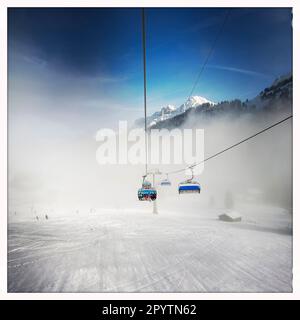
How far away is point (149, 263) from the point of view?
9.05 metres

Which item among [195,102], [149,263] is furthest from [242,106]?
[149,263]

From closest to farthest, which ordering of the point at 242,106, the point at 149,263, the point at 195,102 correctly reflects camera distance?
1. the point at 149,263
2. the point at 242,106
3. the point at 195,102

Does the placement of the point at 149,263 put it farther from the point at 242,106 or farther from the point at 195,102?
the point at 195,102

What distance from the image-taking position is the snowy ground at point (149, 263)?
7238mm

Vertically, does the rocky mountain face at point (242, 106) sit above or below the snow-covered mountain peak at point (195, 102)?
below

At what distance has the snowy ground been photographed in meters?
7.24

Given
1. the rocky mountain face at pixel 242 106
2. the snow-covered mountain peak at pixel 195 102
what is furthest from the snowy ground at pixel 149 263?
the snow-covered mountain peak at pixel 195 102

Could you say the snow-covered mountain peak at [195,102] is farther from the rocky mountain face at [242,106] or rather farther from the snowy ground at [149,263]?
the snowy ground at [149,263]

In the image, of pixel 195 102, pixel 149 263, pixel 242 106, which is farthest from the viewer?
pixel 195 102

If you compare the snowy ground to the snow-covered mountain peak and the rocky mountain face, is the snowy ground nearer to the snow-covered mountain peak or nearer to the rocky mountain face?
the rocky mountain face

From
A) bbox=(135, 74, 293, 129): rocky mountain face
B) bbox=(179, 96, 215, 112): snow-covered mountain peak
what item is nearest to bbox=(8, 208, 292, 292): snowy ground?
bbox=(135, 74, 293, 129): rocky mountain face

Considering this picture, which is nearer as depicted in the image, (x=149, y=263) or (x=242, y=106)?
(x=149, y=263)

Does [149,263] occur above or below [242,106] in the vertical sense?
below
